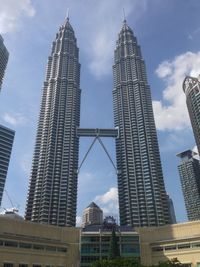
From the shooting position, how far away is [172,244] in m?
101

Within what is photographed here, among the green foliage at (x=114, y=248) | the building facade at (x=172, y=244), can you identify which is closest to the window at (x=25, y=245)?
the green foliage at (x=114, y=248)

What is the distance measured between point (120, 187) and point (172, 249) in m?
96.9

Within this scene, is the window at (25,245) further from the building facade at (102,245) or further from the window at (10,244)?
the building facade at (102,245)

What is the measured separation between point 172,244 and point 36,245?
146 feet

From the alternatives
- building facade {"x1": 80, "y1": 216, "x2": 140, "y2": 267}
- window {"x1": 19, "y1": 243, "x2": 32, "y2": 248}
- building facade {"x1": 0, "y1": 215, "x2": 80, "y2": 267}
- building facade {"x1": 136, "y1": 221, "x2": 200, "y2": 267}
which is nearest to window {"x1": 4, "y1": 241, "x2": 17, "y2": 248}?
building facade {"x1": 0, "y1": 215, "x2": 80, "y2": 267}

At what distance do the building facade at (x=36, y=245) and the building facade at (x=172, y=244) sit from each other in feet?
77.3

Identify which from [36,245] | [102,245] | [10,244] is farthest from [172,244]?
[10,244]

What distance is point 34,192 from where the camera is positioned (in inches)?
7397

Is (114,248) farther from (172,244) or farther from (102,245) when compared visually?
(172,244)

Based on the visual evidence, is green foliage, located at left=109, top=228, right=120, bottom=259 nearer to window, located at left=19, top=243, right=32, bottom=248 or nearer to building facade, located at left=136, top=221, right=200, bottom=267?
building facade, located at left=136, top=221, right=200, bottom=267

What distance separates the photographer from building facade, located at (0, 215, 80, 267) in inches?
3593

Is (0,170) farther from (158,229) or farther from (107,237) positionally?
(158,229)

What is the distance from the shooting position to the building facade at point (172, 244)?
9696 cm

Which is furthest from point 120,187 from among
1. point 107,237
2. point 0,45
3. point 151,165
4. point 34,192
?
→ point 0,45
